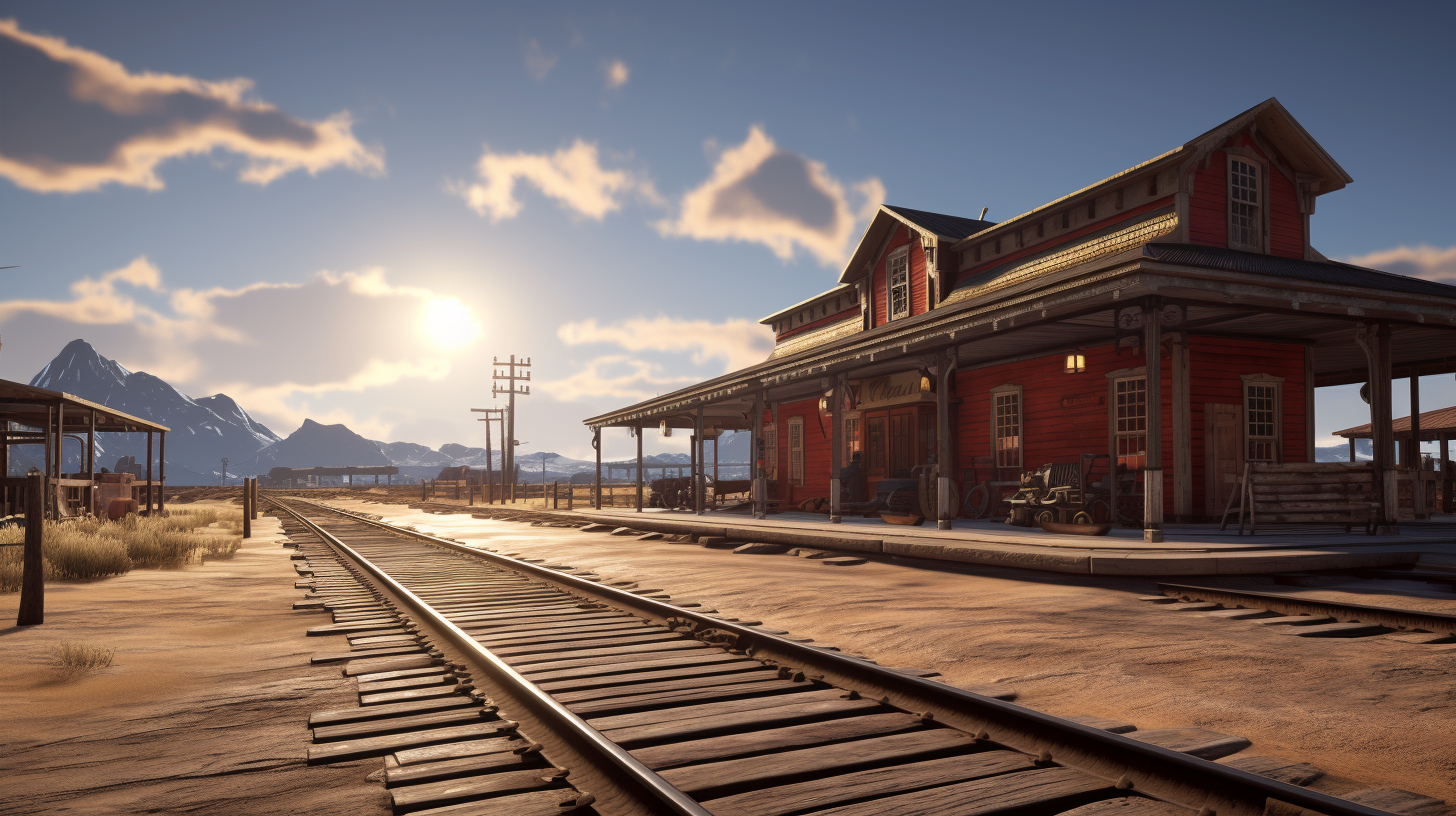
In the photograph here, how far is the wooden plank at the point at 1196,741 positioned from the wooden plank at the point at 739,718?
1255 millimetres

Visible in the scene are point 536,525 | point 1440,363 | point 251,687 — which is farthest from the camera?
point 536,525

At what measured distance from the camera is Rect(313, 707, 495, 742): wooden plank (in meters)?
4.13

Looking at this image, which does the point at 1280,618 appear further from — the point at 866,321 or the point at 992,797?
the point at 866,321

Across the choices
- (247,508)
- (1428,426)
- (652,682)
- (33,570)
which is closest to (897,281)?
(1428,426)

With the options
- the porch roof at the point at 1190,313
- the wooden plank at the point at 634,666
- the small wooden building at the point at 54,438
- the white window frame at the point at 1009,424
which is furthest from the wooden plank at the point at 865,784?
the small wooden building at the point at 54,438

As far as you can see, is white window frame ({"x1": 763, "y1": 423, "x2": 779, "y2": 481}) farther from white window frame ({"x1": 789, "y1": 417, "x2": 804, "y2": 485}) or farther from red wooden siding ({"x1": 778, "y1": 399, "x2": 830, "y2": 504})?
white window frame ({"x1": 789, "y1": 417, "x2": 804, "y2": 485})

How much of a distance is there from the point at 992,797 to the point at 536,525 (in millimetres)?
23067

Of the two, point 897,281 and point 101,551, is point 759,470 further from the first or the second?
point 101,551

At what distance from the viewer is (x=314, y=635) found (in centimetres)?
708

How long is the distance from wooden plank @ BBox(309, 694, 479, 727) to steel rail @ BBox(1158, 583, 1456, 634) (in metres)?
6.72

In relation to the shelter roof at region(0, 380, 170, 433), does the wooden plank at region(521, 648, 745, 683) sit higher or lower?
lower

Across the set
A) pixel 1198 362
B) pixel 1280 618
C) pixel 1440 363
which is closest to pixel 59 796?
pixel 1280 618

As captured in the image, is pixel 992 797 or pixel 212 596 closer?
pixel 992 797

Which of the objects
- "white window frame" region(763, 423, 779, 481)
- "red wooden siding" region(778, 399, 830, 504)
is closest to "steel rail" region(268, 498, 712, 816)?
"red wooden siding" region(778, 399, 830, 504)
